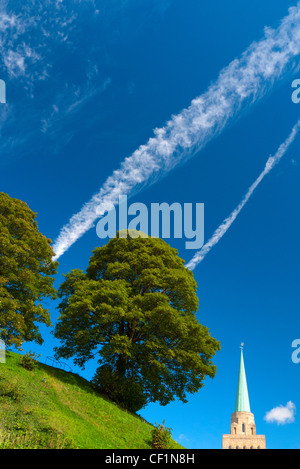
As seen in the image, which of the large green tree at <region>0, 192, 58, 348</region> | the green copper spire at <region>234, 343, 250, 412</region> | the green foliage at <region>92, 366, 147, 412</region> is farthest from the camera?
the green copper spire at <region>234, 343, 250, 412</region>

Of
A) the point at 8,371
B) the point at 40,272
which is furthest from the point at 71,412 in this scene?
the point at 40,272

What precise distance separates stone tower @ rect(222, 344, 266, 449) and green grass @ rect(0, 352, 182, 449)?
201 feet

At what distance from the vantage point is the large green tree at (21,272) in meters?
20.8

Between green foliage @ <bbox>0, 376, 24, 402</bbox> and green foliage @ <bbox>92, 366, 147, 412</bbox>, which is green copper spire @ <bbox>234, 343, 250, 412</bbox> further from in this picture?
green foliage @ <bbox>0, 376, 24, 402</bbox>

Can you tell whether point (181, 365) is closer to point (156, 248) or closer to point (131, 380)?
point (131, 380)

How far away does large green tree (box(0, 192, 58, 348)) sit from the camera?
68.4 ft

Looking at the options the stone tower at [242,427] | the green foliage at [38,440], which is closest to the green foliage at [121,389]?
the green foliage at [38,440]

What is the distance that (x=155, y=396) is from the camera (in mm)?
24141

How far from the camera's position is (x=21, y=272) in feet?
73.4

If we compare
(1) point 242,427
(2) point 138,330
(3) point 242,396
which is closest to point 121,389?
(2) point 138,330

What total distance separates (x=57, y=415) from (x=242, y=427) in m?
71.4

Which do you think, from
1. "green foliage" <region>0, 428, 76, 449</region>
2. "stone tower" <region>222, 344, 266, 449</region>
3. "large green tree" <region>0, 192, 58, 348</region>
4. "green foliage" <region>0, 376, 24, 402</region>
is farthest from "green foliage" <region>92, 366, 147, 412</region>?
"stone tower" <region>222, 344, 266, 449</region>
